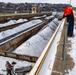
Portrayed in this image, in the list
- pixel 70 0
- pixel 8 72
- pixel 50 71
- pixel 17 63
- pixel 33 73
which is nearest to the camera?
pixel 33 73

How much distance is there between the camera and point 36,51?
28.9ft

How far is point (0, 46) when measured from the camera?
8.07 m

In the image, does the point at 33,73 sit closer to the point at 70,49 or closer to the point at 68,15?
the point at 70,49

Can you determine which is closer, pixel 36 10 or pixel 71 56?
pixel 71 56

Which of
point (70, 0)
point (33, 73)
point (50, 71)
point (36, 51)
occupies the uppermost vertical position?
point (70, 0)

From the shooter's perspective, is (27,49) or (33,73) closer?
(33,73)

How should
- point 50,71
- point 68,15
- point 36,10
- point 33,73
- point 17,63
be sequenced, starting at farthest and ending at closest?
1. point 36,10
2. point 68,15
3. point 17,63
4. point 50,71
5. point 33,73

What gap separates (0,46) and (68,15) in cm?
455

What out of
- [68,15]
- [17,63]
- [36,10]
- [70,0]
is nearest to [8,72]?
[17,63]

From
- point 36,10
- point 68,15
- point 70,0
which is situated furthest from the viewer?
point 36,10

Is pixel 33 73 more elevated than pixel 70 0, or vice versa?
pixel 70 0

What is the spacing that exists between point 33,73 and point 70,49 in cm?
588

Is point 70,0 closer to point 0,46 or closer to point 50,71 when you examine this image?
point 0,46

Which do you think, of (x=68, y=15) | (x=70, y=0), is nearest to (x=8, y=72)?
(x=68, y=15)
